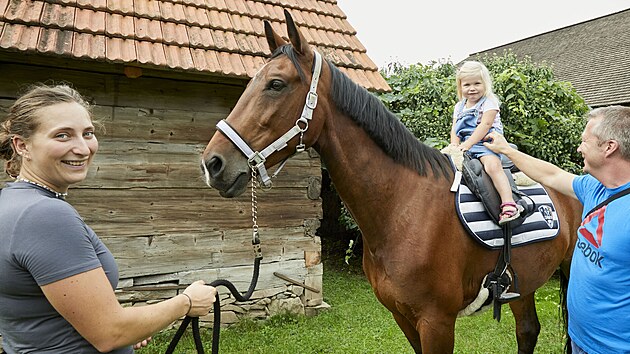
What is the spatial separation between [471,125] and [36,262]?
2.58m

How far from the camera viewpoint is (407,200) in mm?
2121

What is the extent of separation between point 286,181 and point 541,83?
14.4ft

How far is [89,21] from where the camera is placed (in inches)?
128

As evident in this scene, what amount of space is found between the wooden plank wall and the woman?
107 inches

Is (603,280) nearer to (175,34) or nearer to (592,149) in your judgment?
(592,149)

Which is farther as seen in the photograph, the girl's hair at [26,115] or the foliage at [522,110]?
the foliage at [522,110]

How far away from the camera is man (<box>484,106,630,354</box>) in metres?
1.53

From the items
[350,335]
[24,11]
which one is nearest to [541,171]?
[350,335]

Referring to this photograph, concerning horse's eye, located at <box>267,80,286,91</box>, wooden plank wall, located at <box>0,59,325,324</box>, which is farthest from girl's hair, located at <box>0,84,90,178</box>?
wooden plank wall, located at <box>0,59,325,324</box>

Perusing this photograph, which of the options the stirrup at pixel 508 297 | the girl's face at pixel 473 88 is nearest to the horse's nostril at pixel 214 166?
the stirrup at pixel 508 297

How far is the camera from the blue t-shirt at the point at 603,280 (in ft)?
5.00

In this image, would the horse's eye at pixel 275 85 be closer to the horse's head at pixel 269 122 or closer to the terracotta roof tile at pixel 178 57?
the horse's head at pixel 269 122

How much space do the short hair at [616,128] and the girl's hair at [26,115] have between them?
191 centimetres

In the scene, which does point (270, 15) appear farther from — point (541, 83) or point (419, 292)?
point (541, 83)
